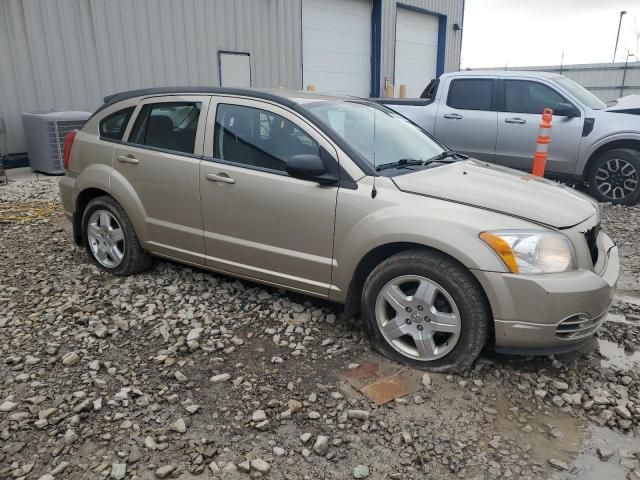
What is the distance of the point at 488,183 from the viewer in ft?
11.2

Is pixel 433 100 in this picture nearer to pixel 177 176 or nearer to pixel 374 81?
pixel 177 176

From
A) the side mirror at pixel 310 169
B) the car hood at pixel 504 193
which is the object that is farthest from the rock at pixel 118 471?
the car hood at pixel 504 193

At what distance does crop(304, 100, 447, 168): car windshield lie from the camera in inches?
142

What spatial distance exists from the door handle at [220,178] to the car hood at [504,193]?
1194 millimetres

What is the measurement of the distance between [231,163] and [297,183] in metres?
0.61

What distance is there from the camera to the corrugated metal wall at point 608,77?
19.7 m

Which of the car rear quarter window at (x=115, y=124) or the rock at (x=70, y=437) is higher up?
the car rear quarter window at (x=115, y=124)

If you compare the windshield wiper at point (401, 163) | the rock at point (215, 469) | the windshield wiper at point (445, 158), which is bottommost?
the rock at point (215, 469)

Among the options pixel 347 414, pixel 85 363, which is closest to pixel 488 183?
pixel 347 414

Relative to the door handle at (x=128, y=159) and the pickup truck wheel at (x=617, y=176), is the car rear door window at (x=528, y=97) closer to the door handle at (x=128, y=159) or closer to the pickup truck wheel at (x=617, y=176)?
the pickup truck wheel at (x=617, y=176)

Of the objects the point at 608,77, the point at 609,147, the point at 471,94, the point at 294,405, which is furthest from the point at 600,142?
the point at 608,77

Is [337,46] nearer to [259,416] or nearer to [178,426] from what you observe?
[259,416]

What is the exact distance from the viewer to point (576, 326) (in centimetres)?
294

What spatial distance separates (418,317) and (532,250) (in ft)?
2.44
